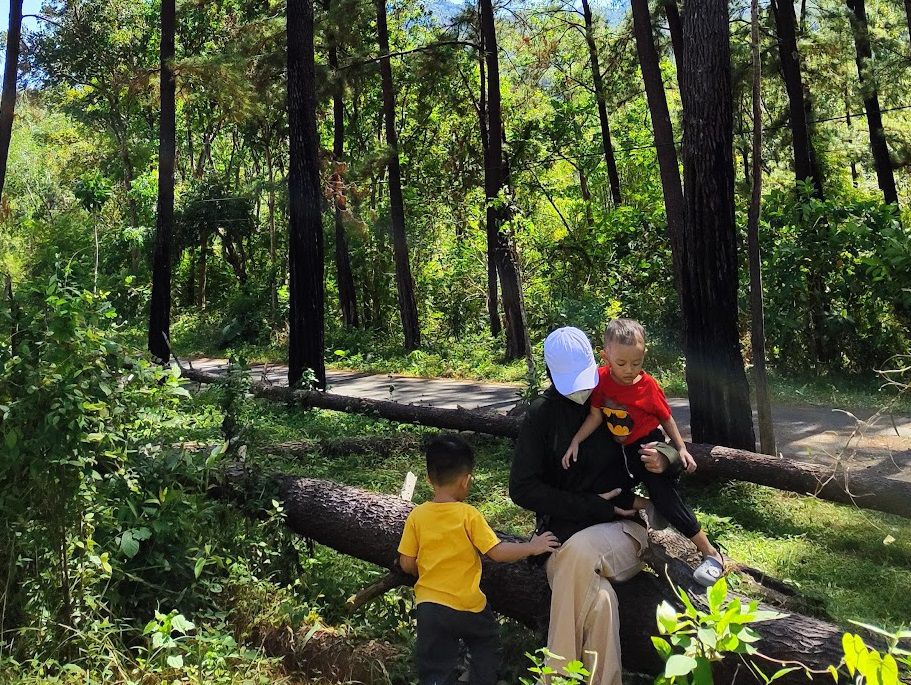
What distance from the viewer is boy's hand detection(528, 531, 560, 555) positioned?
12.0ft

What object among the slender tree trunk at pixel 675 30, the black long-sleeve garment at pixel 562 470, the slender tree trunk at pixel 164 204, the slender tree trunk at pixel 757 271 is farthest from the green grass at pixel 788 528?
the slender tree trunk at pixel 164 204

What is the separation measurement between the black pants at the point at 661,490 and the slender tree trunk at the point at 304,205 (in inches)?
387

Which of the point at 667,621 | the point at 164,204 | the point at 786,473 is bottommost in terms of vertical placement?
the point at 786,473

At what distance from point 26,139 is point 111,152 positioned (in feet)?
87.2

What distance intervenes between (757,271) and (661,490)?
542cm

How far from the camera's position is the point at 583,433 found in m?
3.72

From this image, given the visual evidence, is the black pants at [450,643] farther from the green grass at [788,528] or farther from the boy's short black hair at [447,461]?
the green grass at [788,528]

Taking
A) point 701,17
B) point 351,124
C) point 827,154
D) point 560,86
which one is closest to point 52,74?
point 351,124

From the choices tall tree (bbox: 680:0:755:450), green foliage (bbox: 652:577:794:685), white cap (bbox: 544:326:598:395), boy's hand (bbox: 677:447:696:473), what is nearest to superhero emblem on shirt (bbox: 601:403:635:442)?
white cap (bbox: 544:326:598:395)

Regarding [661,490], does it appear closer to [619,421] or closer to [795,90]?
[619,421]

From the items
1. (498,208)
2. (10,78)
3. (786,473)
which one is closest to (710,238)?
(786,473)

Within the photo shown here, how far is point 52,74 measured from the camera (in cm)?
3403

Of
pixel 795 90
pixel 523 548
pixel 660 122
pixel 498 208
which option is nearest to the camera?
pixel 523 548

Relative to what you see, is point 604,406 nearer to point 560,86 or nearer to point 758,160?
point 758,160
